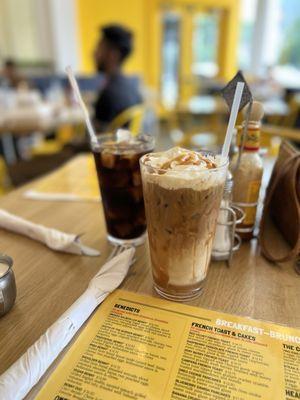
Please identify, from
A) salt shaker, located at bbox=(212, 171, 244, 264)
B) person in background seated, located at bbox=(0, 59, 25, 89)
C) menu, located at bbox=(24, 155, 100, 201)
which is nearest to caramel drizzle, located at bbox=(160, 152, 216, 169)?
salt shaker, located at bbox=(212, 171, 244, 264)

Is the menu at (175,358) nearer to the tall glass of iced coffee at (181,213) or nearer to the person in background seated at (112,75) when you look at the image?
the tall glass of iced coffee at (181,213)

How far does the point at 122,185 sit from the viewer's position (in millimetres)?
692

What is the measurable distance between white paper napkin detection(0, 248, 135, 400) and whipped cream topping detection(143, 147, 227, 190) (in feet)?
0.63

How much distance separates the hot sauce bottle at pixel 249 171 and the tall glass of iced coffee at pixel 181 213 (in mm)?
137

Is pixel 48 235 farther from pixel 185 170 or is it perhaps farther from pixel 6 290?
pixel 185 170

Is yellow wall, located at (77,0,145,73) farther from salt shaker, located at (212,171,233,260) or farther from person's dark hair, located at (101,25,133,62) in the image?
salt shaker, located at (212,171,233,260)

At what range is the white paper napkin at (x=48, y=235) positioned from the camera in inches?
26.8

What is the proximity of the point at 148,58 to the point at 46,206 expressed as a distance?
5.76m

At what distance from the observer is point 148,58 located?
19.7 ft

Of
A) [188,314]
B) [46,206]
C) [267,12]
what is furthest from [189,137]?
[267,12]

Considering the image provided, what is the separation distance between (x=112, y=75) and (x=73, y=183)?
5.06ft

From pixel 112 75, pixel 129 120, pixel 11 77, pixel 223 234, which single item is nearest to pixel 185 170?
pixel 223 234

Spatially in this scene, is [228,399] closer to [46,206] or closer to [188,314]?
[188,314]

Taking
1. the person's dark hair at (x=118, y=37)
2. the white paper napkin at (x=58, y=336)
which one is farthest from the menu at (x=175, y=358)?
the person's dark hair at (x=118, y=37)
